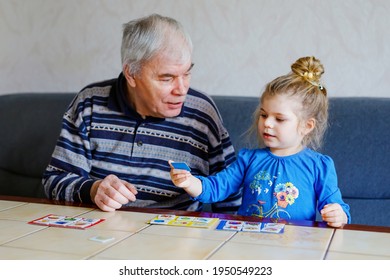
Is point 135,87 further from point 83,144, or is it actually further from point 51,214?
point 51,214

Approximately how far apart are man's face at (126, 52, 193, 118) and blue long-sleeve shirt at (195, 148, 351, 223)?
376 mm

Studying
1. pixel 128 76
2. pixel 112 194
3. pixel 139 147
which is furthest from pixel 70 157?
pixel 112 194

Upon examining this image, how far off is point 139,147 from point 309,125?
25.0 inches

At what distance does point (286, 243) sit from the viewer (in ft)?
4.07

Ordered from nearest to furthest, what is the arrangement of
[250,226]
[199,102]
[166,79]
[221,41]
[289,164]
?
[250,226] → [289,164] → [166,79] → [199,102] → [221,41]

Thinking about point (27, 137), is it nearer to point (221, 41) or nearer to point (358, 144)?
point (221, 41)

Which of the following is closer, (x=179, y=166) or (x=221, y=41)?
(x=179, y=166)

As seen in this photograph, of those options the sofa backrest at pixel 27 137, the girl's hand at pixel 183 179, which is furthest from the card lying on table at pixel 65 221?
the sofa backrest at pixel 27 137

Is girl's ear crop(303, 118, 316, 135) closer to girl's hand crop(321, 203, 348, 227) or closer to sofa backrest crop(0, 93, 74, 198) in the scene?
girl's hand crop(321, 203, 348, 227)

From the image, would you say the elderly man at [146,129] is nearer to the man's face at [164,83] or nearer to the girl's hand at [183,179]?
the man's face at [164,83]

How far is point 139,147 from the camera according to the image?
2018mm

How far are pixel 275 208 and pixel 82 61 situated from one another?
1585mm
